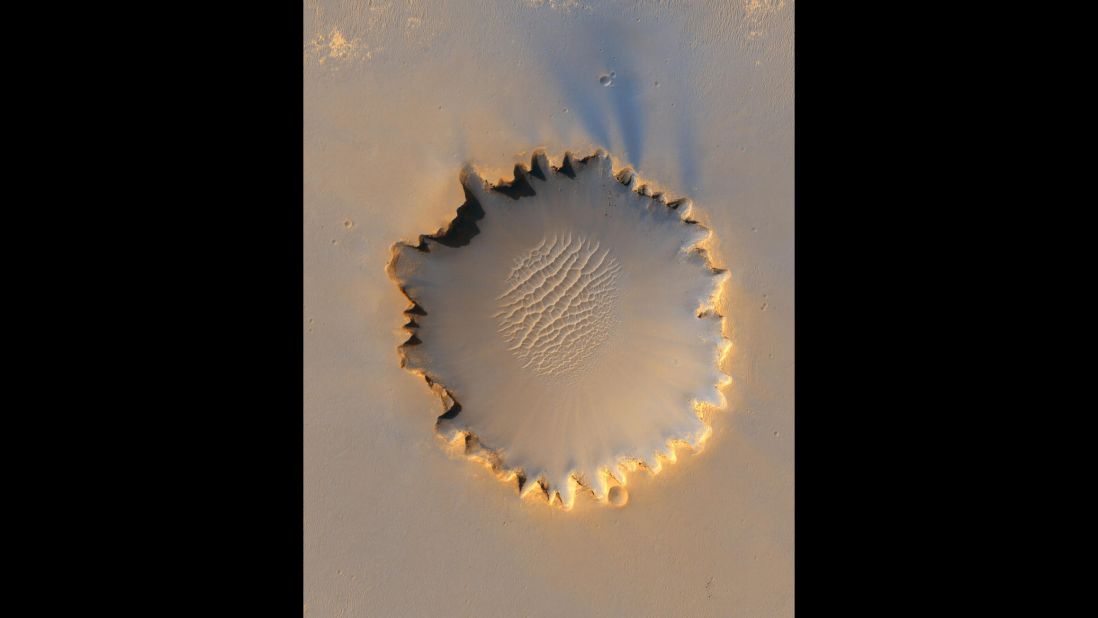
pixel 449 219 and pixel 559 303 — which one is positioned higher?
pixel 449 219

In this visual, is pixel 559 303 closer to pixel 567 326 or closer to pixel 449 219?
pixel 567 326

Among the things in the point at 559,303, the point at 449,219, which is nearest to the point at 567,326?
the point at 559,303

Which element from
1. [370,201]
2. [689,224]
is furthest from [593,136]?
[370,201]

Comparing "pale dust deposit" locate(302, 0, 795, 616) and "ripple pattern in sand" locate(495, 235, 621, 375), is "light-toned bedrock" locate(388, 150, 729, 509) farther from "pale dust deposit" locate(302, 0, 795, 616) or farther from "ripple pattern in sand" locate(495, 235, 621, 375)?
"pale dust deposit" locate(302, 0, 795, 616)

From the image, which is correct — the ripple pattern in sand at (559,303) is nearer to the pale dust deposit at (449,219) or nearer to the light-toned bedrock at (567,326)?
the light-toned bedrock at (567,326)

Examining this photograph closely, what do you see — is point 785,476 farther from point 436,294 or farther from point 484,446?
point 436,294

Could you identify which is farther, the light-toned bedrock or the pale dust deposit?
the pale dust deposit

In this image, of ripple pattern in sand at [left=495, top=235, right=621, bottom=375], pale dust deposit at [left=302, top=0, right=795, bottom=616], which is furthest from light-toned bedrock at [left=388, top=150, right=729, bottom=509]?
pale dust deposit at [left=302, top=0, right=795, bottom=616]
